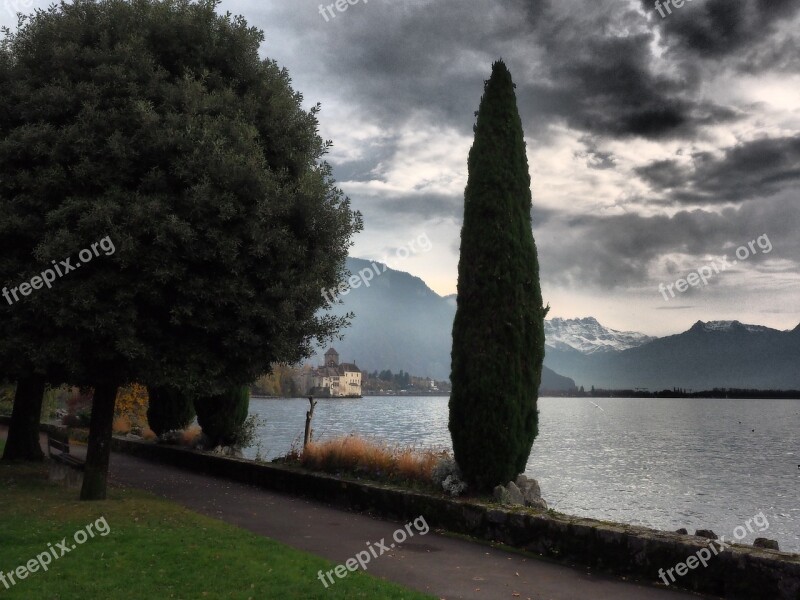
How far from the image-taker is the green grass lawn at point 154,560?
7.72 meters

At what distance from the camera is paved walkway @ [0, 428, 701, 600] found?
820 centimetres

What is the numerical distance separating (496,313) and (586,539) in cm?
495

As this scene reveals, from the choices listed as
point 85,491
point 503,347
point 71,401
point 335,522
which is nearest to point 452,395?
point 503,347

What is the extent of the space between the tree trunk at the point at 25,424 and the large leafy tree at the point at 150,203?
661 cm

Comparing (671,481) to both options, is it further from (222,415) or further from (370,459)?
(370,459)

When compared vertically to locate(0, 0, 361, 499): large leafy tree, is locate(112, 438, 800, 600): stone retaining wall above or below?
below

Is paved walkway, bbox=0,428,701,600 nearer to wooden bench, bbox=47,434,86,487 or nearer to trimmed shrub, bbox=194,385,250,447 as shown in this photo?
wooden bench, bbox=47,434,86,487

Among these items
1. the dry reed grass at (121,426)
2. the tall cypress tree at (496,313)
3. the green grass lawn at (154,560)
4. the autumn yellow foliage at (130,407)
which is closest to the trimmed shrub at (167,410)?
the dry reed grass at (121,426)

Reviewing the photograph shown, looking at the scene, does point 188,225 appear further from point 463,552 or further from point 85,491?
point 463,552

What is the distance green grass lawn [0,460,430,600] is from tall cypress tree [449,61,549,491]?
15.2ft

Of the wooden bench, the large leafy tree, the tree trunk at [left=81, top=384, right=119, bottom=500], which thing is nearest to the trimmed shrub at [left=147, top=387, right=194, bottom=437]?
the wooden bench

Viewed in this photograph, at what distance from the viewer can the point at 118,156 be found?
1259 cm

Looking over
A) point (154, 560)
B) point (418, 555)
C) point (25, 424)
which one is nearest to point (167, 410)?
point (25, 424)

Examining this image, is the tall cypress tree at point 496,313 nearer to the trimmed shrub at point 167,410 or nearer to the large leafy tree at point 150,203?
the large leafy tree at point 150,203
